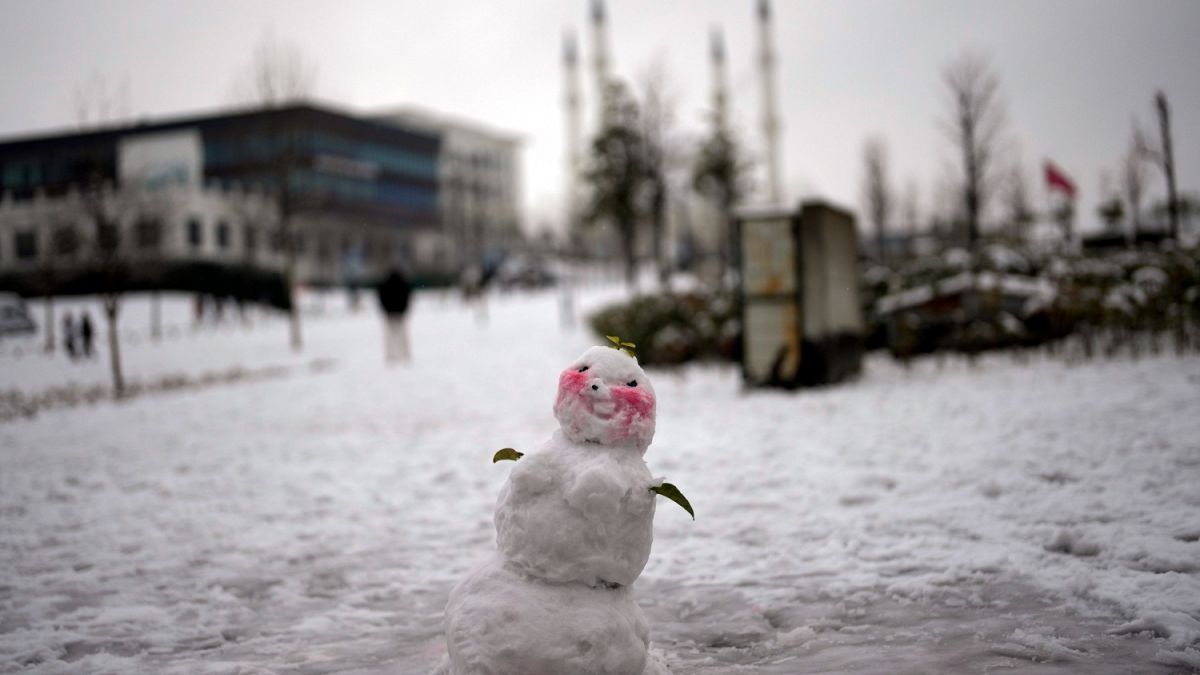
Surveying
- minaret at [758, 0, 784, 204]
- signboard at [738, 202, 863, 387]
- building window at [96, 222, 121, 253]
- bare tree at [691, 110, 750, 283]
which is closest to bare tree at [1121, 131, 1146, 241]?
bare tree at [691, 110, 750, 283]

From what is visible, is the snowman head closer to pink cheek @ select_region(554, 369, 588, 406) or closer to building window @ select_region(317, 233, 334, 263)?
pink cheek @ select_region(554, 369, 588, 406)

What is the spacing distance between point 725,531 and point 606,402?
2709 mm

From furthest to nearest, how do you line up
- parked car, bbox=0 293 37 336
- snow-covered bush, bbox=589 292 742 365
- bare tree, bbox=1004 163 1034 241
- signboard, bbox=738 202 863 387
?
bare tree, bbox=1004 163 1034 241 → parked car, bbox=0 293 37 336 → snow-covered bush, bbox=589 292 742 365 → signboard, bbox=738 202 863 387

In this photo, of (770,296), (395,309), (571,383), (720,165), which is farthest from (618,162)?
(571,383)

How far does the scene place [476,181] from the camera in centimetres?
8644

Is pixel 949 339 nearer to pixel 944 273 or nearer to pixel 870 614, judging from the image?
pixel 944 273

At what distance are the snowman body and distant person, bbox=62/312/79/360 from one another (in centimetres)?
1609

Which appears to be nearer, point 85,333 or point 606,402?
point 606,402

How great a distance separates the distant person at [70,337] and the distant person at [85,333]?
12 cm

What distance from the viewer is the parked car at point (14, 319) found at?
587 inches

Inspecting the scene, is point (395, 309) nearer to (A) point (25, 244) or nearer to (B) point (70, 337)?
(B) point (70, 337)

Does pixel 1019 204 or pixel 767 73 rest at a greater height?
pixel 767 73

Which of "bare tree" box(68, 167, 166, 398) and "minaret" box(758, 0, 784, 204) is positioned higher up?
"minaret" box(758, 0, 784, 204)

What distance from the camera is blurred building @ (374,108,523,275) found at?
245ft
